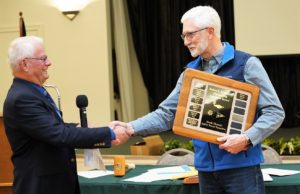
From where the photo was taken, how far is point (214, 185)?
2.57 m

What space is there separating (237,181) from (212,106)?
0.40 m

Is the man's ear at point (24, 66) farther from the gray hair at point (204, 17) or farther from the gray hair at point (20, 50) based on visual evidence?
the gray hair at point (204, 17)

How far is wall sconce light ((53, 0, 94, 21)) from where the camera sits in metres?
6.68

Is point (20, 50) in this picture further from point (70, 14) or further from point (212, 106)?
point (70, 14)

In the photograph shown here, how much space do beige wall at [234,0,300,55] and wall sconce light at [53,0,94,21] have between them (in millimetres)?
2042

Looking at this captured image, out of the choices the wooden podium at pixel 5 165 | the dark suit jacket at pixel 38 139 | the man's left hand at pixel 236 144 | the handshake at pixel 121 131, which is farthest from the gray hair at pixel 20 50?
the wooden podium at pixel 5 165

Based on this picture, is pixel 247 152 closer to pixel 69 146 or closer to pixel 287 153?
pixel 69 146

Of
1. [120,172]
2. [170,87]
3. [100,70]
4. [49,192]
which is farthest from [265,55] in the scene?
Result: [49,192]

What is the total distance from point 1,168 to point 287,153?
319 centimetres

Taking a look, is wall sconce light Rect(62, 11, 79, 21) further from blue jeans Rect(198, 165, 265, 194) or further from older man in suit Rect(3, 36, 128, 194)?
blue jeans Rect(198, 165, 265, 194)

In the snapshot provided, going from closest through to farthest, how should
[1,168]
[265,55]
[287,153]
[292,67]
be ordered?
[1,168] < [287,153] < [265,55] < [292,67]

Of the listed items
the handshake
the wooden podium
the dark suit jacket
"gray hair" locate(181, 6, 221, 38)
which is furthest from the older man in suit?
the wooden podium

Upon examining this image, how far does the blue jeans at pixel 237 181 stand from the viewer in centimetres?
248

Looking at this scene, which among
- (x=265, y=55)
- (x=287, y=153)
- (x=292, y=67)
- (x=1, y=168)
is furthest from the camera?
(x=292, y=67)
